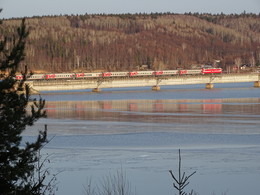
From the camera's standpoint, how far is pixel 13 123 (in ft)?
35.2

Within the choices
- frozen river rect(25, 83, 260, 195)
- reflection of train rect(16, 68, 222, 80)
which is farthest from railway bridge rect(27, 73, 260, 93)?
frozen river rect(25, 83, 260, 195)

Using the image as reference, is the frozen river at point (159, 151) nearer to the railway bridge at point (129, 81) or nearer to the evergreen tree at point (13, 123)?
the evergreen tree at point (13, 123)

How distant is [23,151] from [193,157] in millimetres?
14657

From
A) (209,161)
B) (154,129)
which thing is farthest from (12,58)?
(154,129)

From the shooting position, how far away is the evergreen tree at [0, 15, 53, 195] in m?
10.6

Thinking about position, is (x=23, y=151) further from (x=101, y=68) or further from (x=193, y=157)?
(x=101, y=68)

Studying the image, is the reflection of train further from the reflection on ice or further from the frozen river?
the frozen river

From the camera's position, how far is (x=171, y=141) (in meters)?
31.2

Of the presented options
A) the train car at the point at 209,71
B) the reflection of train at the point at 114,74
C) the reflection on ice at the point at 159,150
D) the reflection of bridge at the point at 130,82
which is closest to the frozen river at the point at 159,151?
the reflection on ice at the point at 159,150

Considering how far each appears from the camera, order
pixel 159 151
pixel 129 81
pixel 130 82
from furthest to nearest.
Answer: pixel 130 82
pixel 129 81
pixel 159 151

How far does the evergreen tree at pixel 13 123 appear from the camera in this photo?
1058 cm

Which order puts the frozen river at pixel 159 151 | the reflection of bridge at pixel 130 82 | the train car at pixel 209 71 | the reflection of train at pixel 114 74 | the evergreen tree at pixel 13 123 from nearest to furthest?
the evergreen tree at pixel 13 123
the frozen river at pixel 159 151
the reflection of bridge at pixel 130 82
the reflection of train at pixel 114 74
the train car at pixel 209 71

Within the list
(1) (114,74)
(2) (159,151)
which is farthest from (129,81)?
(2) (159,151)

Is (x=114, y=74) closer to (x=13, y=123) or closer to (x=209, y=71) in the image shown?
(x=209, y=71)
